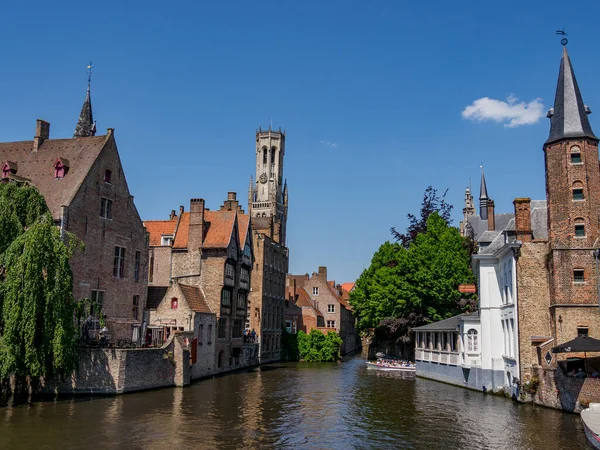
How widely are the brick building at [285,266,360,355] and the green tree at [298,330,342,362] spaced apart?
287 cm

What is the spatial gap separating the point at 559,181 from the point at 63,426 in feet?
89.6

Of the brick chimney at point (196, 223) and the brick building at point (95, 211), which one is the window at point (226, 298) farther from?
the brick building at point (95, 211)

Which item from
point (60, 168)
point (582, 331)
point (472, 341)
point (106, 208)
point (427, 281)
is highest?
point (60, 168)

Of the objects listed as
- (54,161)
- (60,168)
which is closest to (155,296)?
(60,168)

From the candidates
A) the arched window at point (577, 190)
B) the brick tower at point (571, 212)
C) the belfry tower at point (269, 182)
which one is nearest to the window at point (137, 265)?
the brick tower at point (571, 212)

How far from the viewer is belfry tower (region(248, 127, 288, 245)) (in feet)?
486

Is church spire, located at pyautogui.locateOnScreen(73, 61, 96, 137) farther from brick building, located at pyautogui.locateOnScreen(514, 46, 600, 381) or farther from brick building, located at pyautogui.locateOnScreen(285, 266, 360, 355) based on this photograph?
brick building, located at pyautogui.locateOnScreen(514, 46, 600, 381)

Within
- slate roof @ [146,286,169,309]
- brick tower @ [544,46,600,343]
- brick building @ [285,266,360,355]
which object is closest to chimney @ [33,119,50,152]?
slate roof @ [146,286,169,309]

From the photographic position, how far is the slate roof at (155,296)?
44.8 meters

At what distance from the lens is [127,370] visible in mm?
31922

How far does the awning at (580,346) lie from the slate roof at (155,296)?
2925 centimetres

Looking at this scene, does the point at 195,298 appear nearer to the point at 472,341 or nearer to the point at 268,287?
the point at 268,287

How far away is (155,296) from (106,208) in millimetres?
9843

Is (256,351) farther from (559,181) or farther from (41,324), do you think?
(559,181)
